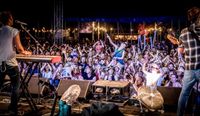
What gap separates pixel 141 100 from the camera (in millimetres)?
5082

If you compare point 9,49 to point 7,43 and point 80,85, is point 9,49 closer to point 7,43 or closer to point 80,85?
point 7,43

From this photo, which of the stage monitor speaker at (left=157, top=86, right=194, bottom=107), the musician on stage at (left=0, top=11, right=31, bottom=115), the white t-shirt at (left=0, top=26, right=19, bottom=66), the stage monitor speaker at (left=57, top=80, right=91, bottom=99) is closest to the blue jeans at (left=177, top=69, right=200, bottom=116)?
the stage monitor speaker at (left=157, top=86, right=194, bottom=107)

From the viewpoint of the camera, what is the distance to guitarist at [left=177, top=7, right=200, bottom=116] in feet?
13.5

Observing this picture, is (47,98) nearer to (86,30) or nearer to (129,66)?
(129,66)

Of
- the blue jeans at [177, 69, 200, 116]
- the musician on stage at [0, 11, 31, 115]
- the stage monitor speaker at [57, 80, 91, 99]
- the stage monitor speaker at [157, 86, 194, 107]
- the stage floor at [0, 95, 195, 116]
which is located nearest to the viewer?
the blue jeans at [177, 69, 200, 116]

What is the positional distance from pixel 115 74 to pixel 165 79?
5.21 feet

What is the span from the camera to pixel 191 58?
420 centimetres

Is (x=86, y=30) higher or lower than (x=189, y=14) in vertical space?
higher

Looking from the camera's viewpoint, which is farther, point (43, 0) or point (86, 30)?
point (86, 30)

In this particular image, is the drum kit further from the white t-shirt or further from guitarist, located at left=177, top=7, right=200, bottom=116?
the white t-shirt

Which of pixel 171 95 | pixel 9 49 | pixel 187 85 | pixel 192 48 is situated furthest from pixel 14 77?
pixel 171 95

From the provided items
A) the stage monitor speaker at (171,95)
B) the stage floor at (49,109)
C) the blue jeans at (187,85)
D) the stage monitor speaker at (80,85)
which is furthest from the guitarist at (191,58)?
the stage monitor speaker at (80,85)

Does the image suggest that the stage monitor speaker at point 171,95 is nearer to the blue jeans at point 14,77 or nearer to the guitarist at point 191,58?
the guitarist at point 191,58

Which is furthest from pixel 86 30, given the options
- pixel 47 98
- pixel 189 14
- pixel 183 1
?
pixel 189 14
